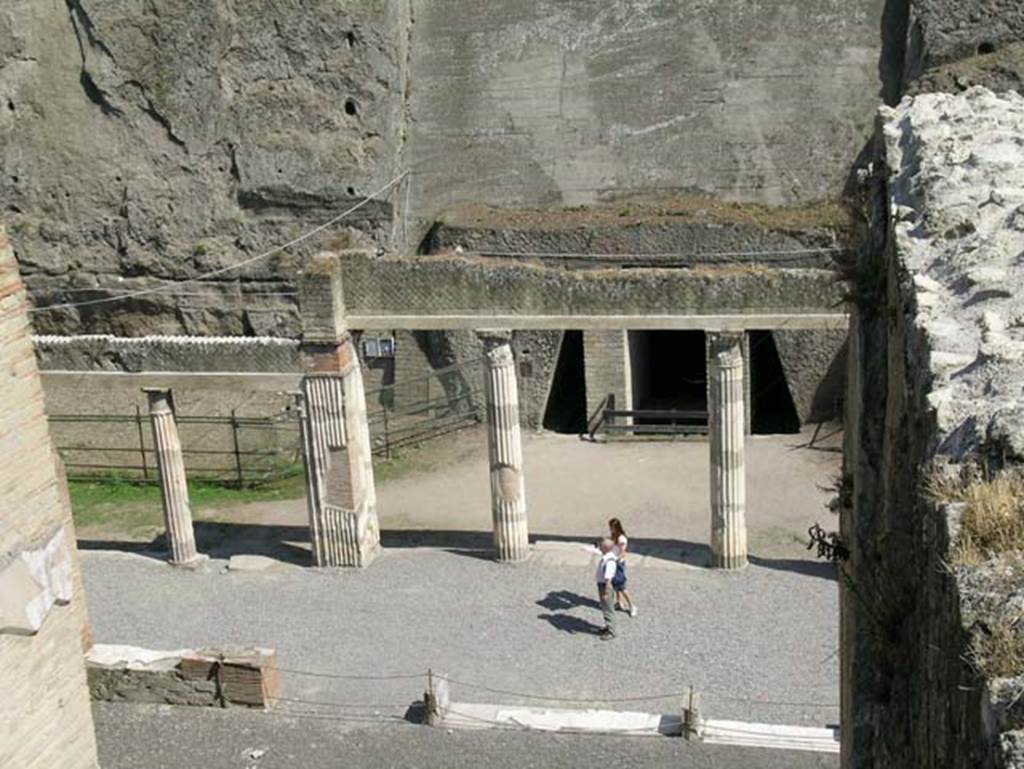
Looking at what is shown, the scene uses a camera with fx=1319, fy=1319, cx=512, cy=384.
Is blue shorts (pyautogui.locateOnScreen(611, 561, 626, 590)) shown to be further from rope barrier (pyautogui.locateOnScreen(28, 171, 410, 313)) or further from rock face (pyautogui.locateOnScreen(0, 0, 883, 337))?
rope barrier (pyautogui.locateOnScreen(28, 171, 410, 313))

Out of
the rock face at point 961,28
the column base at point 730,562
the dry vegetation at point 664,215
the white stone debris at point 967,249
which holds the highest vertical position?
the rock face at point 961,28

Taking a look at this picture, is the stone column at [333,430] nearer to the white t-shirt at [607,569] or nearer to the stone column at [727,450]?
the white t-shirt at [607,569]

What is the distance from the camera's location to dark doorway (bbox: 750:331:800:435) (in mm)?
18469

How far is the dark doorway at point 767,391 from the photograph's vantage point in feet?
60.6

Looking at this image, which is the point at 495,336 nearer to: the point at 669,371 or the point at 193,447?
the point at 193,447

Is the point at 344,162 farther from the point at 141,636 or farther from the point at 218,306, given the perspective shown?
the point at 141,636

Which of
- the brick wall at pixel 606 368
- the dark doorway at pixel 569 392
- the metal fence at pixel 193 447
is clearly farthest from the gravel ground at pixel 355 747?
the dark doorway at pixel 569 392

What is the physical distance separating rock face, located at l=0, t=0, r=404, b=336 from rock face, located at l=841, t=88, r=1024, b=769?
45.1 ft

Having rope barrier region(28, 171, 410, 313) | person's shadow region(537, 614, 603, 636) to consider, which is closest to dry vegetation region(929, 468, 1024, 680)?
person's shadow region(537, 614, 603, 636)

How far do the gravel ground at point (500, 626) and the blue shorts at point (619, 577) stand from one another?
1.44 ft

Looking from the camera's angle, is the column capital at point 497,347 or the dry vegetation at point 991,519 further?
the column capital at point 497,347

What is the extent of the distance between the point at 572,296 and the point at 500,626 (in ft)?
10.8

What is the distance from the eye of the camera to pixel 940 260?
4699 millimetres

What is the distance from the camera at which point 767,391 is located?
19.2 m
